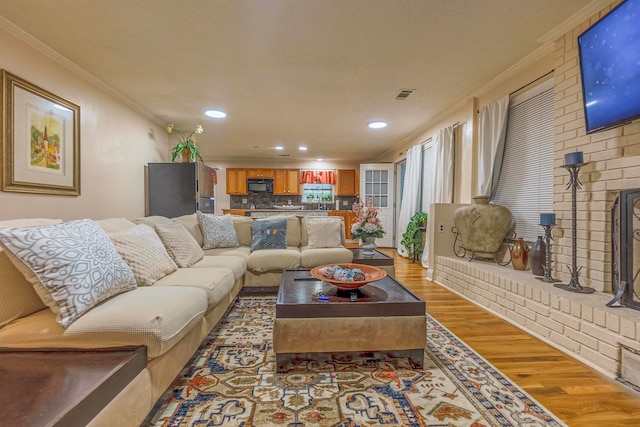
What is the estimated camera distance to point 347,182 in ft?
26.6

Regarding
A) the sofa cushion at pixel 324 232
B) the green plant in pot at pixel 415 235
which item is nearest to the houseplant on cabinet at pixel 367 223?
the sofa cushion at pixel 324 232

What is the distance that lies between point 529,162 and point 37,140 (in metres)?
4.56

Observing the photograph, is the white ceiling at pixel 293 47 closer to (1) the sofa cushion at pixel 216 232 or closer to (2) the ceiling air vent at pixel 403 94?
(2) the ceiling air vent at pixel 403 94

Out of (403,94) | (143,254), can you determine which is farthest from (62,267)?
(403,94)

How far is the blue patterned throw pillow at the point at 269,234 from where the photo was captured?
11.6 ft

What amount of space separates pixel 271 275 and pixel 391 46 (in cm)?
250

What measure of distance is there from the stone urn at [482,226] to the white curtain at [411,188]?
6.26 ft

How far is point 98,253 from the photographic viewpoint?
1.53 metres

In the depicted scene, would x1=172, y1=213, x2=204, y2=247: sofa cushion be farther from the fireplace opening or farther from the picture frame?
the fireplace opening

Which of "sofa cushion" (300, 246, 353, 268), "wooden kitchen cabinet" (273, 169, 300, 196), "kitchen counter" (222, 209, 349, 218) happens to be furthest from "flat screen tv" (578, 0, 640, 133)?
"wooden kitchen cabinet" (273, 169, 300, 196)

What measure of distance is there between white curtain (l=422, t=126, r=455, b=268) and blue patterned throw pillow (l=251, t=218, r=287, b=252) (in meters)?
1.99

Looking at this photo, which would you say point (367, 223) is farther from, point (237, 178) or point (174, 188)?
point (237, 178)

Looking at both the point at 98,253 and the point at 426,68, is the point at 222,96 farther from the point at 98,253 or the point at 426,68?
the point at 98,253

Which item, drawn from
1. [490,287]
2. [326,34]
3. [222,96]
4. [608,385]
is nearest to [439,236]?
[490,287]
